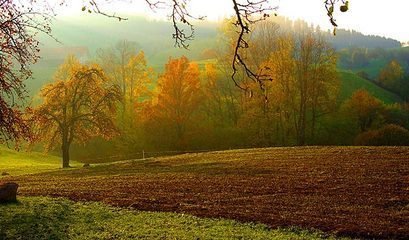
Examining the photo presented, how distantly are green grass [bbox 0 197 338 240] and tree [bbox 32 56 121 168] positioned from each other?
23185 millimetres

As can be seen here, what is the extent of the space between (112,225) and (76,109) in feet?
91.8

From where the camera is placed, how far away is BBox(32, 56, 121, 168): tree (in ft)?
129

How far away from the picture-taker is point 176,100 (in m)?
60.1

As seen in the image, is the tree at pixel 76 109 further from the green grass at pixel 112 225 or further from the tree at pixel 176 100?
the green grass at pixel 112 225

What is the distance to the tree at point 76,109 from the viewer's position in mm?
39188

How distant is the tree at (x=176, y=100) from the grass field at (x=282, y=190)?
24600 mm

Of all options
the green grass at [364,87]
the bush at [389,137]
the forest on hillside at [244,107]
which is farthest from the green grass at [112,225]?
the green grass at [364,87]

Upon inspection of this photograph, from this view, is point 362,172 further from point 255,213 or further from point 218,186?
point 255,213

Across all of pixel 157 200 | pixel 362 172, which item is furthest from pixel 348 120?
pixel 157 200

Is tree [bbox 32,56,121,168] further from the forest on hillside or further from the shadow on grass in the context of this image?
the shadow on grass

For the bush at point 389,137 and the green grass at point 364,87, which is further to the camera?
the green grass at point 364,87

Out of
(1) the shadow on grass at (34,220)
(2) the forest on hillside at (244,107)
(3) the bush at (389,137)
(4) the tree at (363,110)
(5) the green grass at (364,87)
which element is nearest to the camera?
(1) the shadow on grass at (34,220)

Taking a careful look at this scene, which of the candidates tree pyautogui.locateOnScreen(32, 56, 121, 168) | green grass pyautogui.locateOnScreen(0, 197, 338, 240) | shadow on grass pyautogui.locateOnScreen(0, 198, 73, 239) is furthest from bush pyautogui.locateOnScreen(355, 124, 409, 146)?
shadow on grass pyautogui.locateOnScreen(0, 198, 73, 239)

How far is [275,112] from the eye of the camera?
190 feet
